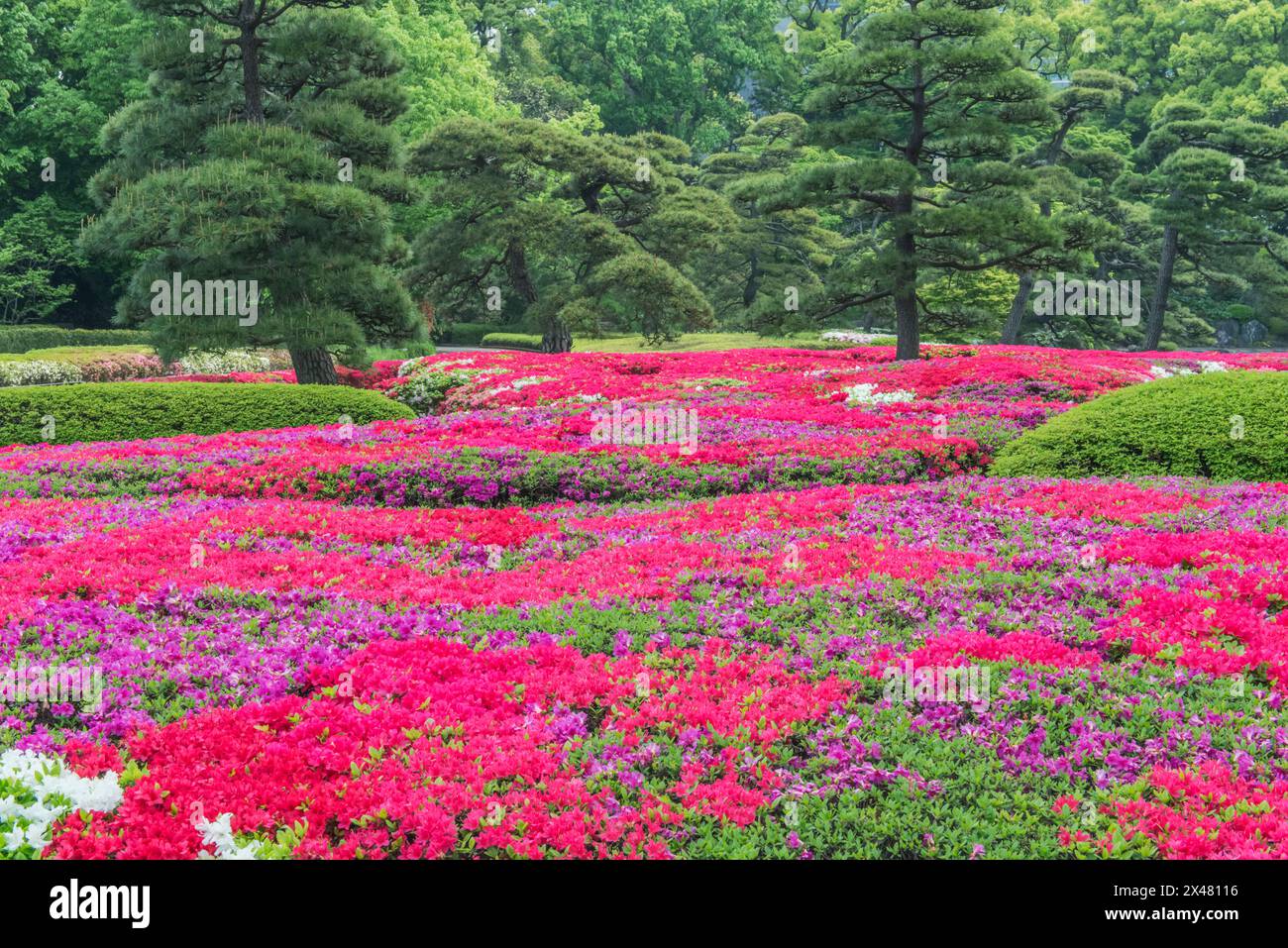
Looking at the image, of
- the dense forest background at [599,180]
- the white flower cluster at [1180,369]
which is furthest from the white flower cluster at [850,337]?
the white flower cluster at [1180,369]

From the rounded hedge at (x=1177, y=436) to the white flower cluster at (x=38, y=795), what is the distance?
9.14m

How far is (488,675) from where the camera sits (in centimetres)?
486

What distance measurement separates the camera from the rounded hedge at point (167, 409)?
48.6ft

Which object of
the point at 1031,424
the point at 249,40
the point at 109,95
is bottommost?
the point at 1031,424

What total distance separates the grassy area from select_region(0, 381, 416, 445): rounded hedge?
15.8 m

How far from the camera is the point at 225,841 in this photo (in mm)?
3465

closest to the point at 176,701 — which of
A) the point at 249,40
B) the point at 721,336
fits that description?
the point at 249,40

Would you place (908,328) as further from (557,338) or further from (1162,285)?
(1162,285)

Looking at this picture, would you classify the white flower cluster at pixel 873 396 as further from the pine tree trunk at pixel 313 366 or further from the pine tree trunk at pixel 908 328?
the pine tree trunk at pixel 313 366

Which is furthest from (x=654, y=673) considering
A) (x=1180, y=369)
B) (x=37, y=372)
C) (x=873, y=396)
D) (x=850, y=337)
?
(x=850, y=337)

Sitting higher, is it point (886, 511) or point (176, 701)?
point (886, 511)
